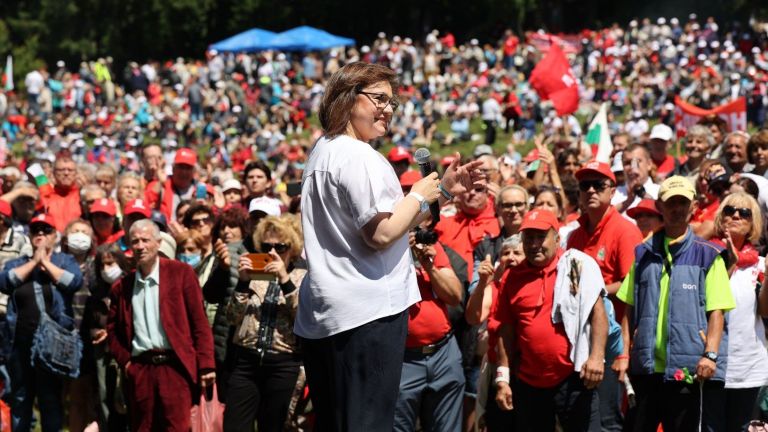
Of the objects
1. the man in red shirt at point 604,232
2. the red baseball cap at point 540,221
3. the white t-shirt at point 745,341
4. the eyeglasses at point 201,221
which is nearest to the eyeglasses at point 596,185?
the man in red shirt at point 604,232

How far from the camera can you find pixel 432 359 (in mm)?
7004

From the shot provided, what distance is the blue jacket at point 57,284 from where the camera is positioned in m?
8.66

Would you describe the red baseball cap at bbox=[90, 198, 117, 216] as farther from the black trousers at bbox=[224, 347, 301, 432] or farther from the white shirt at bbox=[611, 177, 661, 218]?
the white shirt at bbox=[611, 177, 661, 218]

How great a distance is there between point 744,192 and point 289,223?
8.99 feet

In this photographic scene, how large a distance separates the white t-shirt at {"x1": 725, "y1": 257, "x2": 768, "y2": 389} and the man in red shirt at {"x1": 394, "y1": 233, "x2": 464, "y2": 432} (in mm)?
1497

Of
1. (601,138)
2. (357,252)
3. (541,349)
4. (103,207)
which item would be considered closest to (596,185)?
(541,349)

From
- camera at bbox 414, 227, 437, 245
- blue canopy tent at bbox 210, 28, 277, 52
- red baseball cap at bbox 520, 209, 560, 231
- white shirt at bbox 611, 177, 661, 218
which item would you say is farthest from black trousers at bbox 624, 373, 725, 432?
blue canopy tent at bbox 210, 28, 277, 52

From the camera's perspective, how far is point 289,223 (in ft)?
25.5

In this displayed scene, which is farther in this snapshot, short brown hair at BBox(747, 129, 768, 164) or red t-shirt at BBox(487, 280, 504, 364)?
short brown hair at BBox(747, 129, 768, 164)

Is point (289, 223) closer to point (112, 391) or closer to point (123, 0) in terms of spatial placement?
point (112, 391)

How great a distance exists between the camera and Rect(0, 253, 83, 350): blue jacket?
28.4 feet

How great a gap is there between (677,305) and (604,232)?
97 centimetres

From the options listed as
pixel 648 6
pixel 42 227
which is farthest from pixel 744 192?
pixel 648 6

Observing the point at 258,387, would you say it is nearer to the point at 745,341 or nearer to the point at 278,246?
the point at 278,246
